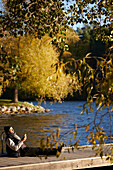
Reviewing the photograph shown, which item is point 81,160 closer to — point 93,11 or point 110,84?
point 93,11

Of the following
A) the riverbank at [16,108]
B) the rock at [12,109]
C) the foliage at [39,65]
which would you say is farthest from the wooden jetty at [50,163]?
the rock at [12,109]

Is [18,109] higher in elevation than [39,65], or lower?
lower

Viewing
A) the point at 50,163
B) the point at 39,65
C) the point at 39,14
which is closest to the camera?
the point at 50,163

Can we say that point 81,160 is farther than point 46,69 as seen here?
No

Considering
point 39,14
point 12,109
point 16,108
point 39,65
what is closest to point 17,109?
point 16,108

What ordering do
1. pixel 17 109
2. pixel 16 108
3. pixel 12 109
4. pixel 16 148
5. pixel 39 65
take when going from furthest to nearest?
pixel 16 108 < pixel 17 109 < pixel 12 109 < pixel 39 65 < pixel 16 148

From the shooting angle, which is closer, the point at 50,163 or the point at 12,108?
the point at 50,163

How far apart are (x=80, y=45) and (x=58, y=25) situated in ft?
210

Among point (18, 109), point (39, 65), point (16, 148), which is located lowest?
point (18, 109)

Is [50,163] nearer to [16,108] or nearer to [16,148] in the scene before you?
[16,148]

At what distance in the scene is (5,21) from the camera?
962 cm

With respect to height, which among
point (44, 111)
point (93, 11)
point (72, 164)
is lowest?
point (44, 111)

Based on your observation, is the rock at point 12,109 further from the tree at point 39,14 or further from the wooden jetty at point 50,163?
the wooden jetty at point 50,163

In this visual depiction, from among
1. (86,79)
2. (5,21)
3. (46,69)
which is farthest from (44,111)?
(86,79)
